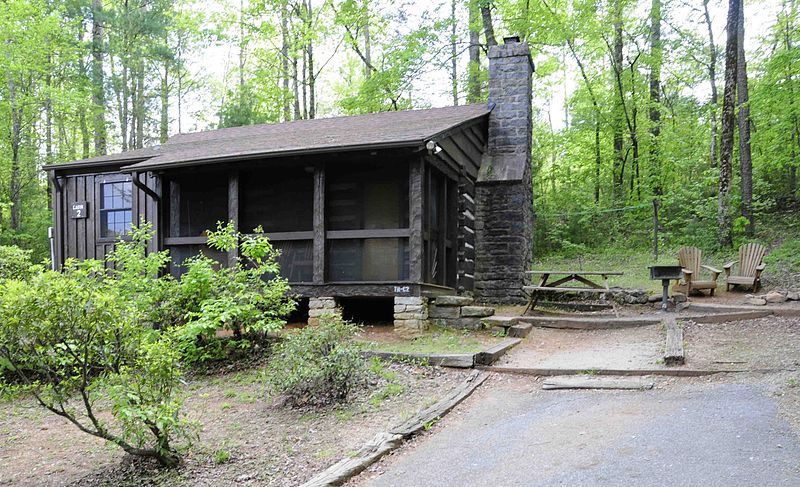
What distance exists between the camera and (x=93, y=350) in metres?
4.45

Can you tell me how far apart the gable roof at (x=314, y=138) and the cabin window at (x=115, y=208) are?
648 millimetres

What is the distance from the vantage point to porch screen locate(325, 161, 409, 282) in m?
9.81

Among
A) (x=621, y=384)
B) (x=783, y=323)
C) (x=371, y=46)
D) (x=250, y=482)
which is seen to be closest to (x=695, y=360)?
(x=621, y=384)

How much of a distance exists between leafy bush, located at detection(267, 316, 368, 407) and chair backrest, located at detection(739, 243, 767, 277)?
9516 mm

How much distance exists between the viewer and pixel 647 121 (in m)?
20.8

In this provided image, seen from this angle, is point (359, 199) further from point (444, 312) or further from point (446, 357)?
point (446, 357)

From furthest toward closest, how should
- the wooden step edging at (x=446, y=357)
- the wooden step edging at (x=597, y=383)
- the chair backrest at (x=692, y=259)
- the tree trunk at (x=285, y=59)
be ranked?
the tree trunk at (x=285, y=59), the chair backrest at (x=692, y=259), the wooden step edging at (x=446, y=357), the wooden step edging at (x=597, y=383)

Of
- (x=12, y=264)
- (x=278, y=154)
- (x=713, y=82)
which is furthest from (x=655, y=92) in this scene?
(x=12, y=264)

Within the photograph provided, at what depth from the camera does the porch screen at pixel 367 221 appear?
32.2ft

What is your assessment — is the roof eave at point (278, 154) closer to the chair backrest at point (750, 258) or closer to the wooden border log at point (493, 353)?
the wooden border log at point (493, 353)

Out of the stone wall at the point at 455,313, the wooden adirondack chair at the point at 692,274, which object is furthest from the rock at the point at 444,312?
the wooden adirondack chair at the point at 692,274

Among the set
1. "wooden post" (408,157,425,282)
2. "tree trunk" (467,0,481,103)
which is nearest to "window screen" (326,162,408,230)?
"wooden post" (408,157,425,282)

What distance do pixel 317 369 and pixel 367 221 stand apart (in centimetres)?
474

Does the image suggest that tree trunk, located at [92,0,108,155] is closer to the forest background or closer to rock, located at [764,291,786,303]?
the forest background
